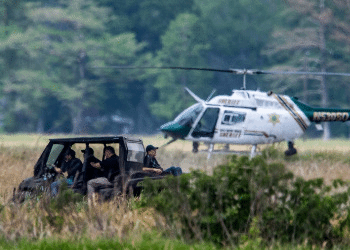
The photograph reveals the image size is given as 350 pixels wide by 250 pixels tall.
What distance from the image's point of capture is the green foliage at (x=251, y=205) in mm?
9102

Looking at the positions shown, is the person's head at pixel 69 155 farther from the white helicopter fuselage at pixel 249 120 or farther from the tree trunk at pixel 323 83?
the tree trunk at pixel 323 83

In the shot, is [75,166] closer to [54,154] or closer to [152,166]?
[54,154]

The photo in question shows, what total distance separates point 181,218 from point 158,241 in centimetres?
59

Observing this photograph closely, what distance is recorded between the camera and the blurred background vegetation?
69.5 m

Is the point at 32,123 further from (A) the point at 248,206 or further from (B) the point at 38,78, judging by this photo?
(A) the point at 248,206

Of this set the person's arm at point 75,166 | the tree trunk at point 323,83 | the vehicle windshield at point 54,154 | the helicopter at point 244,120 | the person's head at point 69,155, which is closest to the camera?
the person's arm at point 75,166

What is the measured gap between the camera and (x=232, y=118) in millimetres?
24672

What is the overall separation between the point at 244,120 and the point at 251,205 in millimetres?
15582

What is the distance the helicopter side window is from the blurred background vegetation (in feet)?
135

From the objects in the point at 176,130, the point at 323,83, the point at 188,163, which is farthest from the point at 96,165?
the point at 323,83

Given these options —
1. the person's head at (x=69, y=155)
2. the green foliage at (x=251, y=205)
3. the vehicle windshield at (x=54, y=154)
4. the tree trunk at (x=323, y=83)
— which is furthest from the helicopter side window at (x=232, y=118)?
the tree trunk at (x=323, y=83)

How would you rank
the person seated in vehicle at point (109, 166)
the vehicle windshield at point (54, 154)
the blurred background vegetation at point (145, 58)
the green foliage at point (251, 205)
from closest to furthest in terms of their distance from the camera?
the green foliage at point (251, 205)
the person seated in vehicle at point (109, 166)
the vehicle windshield at point (54, 154)
the blurred background vegetation at point (145, 58)

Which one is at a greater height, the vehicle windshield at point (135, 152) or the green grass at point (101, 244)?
the vehicle windshield at point (135, 152)

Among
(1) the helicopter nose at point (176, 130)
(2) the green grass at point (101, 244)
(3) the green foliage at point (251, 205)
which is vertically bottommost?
(2) the green grass at point (101, 244)
